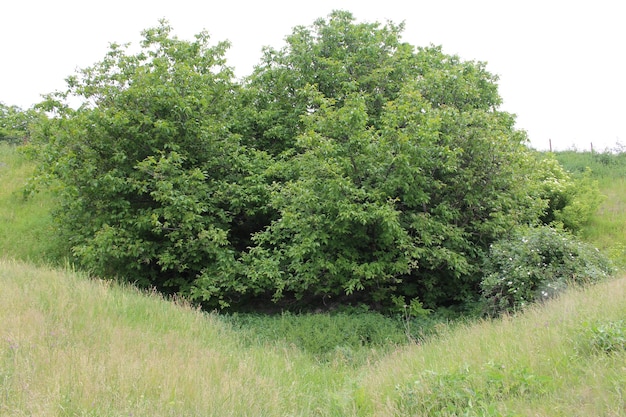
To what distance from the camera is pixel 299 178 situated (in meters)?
9.70

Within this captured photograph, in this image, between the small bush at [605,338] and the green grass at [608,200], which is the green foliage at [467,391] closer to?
the small bush at [605,338]

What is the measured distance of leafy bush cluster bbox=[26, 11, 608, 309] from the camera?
352 inches

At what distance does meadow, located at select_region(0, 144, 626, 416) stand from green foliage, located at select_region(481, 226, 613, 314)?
147 cm

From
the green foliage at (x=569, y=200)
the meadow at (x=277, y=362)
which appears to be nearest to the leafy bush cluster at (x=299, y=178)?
the meadow at (x=277, y=362)

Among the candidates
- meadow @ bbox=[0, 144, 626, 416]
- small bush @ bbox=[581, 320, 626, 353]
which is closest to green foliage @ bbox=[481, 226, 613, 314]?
meadow @ bbox=[0, 144, 626, 416]

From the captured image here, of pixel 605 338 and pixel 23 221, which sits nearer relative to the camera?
pixel 605 338

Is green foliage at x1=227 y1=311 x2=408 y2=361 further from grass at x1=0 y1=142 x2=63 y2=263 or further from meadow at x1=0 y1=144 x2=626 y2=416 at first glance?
grass at x1=0 y1=142 x2=63 y2=263

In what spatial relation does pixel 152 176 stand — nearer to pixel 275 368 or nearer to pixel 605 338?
pixel 275 368

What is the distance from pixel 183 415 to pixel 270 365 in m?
2.38

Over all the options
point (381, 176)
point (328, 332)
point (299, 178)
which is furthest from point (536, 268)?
point (299, 178)

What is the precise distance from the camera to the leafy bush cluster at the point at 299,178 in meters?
8.93

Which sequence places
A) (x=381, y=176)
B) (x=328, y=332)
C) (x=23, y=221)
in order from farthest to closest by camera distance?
(x=23, y=221) → (x=381, y=176) → (x=328, y=332)

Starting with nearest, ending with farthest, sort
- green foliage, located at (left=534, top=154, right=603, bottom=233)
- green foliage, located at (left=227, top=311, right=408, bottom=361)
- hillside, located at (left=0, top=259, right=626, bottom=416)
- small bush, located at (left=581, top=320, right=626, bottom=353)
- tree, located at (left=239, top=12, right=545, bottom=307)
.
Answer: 1. hillside, located at (left=0, top=259, right=626, bottom=416)
2. small bush, located at (left=581, top=320, right=626, bottom=353)
3. green foliage, located at (left=227, top=311, right=408, bottom=361)
4. tree, located at (left=239, top=12, right=545, bottom=307)
5. green foliage, located at (left=534, top=154, right=603, bottom=233)

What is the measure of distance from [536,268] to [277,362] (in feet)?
17.5
